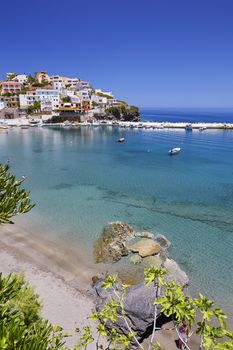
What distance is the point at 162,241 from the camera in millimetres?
23500

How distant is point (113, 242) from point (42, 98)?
12929 centimetres

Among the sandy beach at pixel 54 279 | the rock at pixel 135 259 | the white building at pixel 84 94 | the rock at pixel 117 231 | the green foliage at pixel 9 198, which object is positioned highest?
the white building at pixel 84 94

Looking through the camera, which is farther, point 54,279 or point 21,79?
point 21,79

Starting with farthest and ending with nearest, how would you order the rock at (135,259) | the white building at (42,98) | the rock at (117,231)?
the white building at (42,98) < the rock at (117,231) < the rock at (135,259)

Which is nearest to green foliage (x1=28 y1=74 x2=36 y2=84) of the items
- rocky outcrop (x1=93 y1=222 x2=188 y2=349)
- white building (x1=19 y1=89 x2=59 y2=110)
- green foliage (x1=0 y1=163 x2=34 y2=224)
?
white building (x1=19 y1=89 x2=59 y2=110)

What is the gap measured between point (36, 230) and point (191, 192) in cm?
2273

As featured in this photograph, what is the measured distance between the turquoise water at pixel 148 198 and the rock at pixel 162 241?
56 centimetres

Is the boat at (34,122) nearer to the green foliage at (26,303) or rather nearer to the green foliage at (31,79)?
the green foliage at (31,79)

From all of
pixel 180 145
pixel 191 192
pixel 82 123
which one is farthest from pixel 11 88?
pixel 191 192

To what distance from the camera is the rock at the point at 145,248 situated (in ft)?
71.3

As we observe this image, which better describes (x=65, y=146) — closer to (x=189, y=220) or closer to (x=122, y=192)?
(x=122, y=192)

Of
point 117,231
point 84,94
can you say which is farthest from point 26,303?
point 84,94

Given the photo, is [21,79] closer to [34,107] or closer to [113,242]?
[34,107]

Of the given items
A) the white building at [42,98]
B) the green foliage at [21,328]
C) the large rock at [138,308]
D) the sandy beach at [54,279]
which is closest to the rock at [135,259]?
the sandy beach at [54,279]
